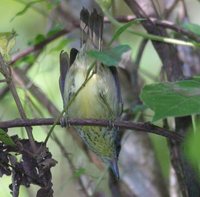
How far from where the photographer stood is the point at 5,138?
1.58m

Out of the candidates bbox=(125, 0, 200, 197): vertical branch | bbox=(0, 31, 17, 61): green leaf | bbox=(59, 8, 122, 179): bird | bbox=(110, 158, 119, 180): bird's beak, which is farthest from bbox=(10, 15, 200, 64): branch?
bbox=(0, 31, 17, 61): green leaf

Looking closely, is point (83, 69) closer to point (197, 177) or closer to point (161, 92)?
point (197, 177)

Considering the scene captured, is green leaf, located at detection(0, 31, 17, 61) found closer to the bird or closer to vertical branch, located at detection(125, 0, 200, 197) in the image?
the bird

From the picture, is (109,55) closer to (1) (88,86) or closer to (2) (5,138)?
(2) (5,138)

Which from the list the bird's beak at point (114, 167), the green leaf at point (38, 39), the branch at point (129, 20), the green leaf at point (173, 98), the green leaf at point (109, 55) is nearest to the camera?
the green leaf at point (173, 98)

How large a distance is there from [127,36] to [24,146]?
2853mm

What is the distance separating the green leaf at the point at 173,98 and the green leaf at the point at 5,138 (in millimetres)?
515

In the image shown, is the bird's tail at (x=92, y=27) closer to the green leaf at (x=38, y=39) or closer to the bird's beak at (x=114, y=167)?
the green leaf at (x=38, y=39)

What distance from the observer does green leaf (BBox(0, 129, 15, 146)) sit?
1560 mm

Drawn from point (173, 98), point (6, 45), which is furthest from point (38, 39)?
point (173, 98)

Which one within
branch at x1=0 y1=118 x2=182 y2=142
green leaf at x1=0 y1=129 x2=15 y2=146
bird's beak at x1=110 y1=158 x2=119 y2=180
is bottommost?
green leaf at x1=0 y1=129 x2=15 y2=146

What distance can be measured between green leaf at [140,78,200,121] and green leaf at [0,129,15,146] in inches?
20.3

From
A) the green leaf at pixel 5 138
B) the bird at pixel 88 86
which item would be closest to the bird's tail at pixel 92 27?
the bird at pixel 88 86

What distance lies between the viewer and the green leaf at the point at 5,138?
1.56m
